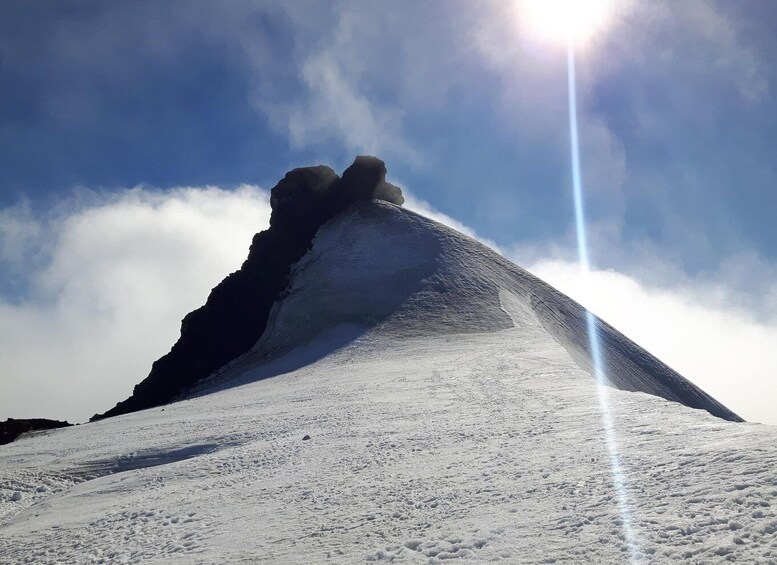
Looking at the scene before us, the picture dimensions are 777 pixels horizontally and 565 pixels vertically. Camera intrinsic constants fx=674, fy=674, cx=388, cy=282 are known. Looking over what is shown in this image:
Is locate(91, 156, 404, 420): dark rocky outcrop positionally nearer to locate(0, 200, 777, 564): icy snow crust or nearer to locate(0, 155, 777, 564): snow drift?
locate(0, 155, 777, 564): snow drift

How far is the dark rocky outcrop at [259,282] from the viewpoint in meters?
40.5

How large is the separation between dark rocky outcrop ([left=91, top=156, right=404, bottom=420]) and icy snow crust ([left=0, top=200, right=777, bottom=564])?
19.6m

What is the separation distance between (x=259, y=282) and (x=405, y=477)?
3639 cm

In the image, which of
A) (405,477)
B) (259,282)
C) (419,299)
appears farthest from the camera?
(259,282)

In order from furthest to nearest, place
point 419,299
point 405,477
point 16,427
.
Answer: point 419,299 < point 16,427 < point 405,477

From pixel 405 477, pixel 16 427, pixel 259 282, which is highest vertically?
pixel 259 282

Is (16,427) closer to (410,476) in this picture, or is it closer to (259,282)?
(259,282)

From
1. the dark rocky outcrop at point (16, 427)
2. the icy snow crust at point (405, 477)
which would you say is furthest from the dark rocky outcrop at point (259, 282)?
the icy snow crust at point (405, 477)

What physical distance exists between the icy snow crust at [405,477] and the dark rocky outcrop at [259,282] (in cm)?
1963

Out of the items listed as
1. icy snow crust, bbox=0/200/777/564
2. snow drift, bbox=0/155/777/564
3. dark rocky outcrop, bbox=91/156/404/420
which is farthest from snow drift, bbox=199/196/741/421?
icy snow crust, bbox=0/200/777/564

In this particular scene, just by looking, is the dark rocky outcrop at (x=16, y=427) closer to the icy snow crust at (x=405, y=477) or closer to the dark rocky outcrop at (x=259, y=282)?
the dark rocky outcrop at (x=259, y=282)

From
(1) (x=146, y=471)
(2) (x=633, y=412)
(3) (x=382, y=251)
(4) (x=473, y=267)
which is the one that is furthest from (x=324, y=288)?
(2) (x=633, y=412)

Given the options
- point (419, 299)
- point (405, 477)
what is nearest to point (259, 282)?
point (419, 299)

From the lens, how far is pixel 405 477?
914 cm
